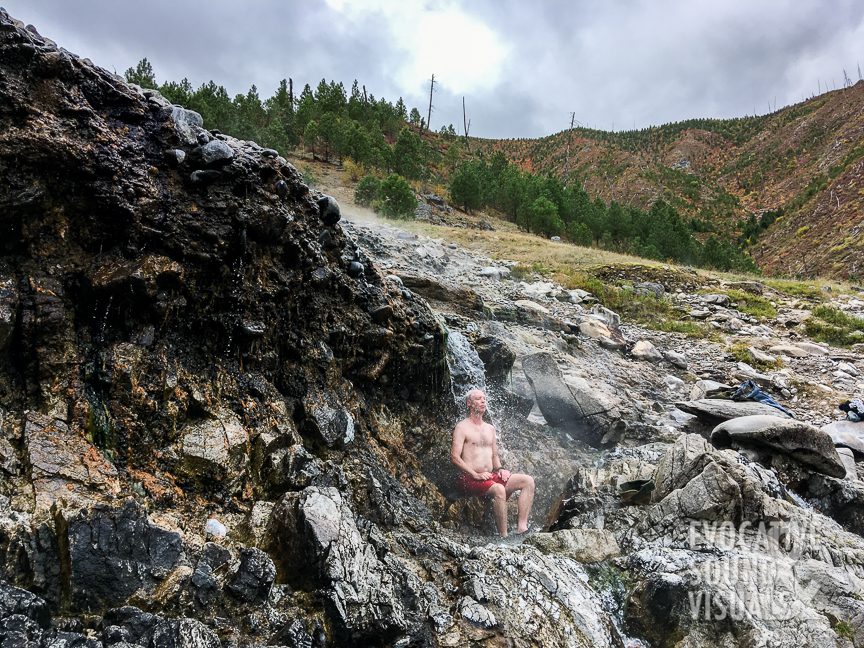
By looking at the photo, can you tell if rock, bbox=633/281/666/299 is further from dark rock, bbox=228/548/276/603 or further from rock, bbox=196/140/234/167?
dark rock, bbox=228/548/276/603

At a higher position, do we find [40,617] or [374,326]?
[374,326]

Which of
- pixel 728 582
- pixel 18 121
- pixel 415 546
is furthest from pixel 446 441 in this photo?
pixel 18 121

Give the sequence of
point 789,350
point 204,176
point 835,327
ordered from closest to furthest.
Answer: point 204,176
point 789,350
point 835,327

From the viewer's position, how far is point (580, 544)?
16.0 feet

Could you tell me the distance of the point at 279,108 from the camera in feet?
150

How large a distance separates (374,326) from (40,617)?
419cm

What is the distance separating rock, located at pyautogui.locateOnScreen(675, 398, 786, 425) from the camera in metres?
8.86

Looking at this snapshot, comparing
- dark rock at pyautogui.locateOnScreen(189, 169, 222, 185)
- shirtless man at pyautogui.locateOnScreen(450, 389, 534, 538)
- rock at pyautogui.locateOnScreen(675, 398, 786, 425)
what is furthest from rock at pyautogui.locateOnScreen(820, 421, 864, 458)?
dark rock at pyautogui.locateOnScreen(189, 169, 222, 185)

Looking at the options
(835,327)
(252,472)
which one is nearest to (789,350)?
(835,327)

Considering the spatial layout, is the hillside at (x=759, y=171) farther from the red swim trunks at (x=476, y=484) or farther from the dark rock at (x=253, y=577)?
the dark rock at (x=253, y=577)

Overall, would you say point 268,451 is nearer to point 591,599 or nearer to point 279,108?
point 591,599

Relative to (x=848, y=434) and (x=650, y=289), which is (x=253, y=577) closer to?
(x=848, y=434)

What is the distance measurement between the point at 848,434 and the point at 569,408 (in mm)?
5419

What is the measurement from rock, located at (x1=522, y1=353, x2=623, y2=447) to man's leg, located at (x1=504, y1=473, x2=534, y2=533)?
2789mm
